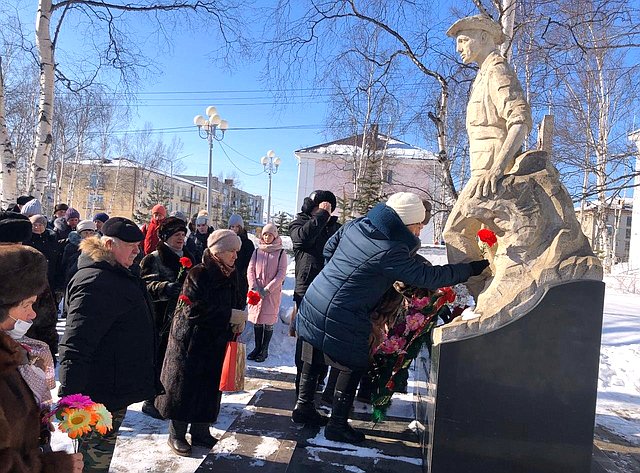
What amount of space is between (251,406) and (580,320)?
229cm

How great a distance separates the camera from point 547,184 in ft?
9.26

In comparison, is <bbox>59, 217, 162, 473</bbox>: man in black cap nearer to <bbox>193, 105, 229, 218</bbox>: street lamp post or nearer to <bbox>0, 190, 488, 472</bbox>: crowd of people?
<bbox>0, 190, 488, 472</bbox>: crowd of people

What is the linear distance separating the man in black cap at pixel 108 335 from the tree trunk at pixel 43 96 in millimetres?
5974

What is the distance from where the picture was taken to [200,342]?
10.5ft

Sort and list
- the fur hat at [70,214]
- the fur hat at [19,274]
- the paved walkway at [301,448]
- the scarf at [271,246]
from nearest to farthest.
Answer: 1. the fur hat at [19,274]
2. the paved walkway at [301,448]
3. the scarf at [271,246]
4. the fur hat at [70,214]

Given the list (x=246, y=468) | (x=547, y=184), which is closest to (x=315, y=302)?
(x=246, y=468)

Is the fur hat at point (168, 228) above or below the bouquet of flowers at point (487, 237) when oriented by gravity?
below

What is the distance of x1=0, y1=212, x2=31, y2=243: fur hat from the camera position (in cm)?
298

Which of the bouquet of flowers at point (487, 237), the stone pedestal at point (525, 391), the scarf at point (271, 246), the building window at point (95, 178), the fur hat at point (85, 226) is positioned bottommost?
the stone pedestal at point (525, 391)

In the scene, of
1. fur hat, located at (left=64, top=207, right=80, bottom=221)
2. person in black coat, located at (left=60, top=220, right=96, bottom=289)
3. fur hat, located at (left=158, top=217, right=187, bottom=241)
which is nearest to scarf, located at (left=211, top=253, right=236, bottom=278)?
fur hat, located at (left=158, top=217, right=187, bottom=241)

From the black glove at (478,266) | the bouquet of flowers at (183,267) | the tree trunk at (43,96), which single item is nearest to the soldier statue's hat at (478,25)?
the black glove at (478,266)

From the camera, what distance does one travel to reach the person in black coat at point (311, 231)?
195 inches

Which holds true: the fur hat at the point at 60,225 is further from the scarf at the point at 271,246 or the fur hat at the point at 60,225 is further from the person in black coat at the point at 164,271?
the person in black coat at the point at 164,271

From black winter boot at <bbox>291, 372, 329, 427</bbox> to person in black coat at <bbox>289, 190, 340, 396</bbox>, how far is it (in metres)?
1.93
